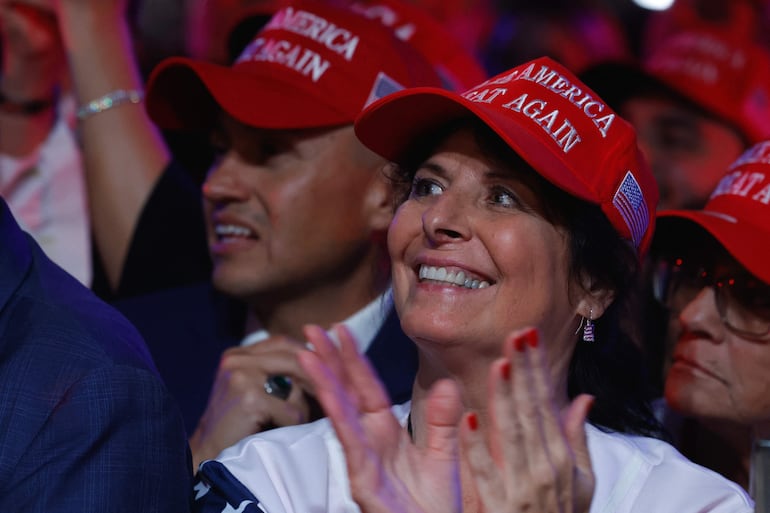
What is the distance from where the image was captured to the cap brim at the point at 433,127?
1904 mm

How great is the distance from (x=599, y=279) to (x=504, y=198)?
224 millimetres

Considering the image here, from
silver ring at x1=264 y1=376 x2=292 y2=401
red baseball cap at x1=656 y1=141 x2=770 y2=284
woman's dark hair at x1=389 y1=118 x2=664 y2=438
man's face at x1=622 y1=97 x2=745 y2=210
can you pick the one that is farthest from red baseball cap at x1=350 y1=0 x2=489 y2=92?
silver ring at x1=264 y1=376 x2=292 y2=401

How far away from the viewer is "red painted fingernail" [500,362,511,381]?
159cm

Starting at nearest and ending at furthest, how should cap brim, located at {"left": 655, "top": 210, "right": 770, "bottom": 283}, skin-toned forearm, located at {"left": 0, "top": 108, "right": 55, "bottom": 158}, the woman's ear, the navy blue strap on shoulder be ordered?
1. the navy blue strap on shoulder
2. the woman's ear
3. cap brim, located at {"left": 655, "top": 210, "right": 770, "bottom": 283}
4. skin-toned forearm, located at {"left": 0, "top": 108, "right": 55, "bottom": 158}

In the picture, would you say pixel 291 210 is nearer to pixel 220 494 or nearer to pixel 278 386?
pixel 278 386

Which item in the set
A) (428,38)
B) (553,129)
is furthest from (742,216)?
(428,38)

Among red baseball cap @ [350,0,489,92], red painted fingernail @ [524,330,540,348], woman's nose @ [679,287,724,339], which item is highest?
red painted fingernail @ [524,330,540,348]

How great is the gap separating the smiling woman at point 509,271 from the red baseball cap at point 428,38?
3.69 ft

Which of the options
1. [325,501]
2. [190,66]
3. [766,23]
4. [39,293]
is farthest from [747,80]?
[39,293]

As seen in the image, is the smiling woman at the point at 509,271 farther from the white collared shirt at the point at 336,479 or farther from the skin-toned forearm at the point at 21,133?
the skin-toned forearm at the point at 21,133

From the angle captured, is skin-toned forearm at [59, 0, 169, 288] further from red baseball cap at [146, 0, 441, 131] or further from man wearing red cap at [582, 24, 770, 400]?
man wearing red cap at [582, 24, 770, 400]

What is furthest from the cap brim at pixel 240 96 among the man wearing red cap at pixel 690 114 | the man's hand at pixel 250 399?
the man wearing red cap at pixel 690 114

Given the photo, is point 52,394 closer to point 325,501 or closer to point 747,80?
point 325,501

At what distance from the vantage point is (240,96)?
2.62 metres
